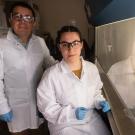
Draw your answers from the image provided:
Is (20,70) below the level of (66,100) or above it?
above

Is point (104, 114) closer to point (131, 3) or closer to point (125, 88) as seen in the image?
point (125, 88)

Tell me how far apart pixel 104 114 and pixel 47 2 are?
10.5ft

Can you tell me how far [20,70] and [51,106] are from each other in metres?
0.36

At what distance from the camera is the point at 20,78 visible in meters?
1.52

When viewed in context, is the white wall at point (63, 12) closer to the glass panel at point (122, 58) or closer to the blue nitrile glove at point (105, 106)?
the glass panel at point (122, 58)

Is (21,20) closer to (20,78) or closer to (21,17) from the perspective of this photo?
(21,17)

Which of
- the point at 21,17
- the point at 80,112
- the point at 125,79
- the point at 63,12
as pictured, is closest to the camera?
the point at 80,112

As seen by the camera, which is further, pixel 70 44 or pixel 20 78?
pixel 20 78

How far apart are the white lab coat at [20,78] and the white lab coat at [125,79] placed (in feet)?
1.86

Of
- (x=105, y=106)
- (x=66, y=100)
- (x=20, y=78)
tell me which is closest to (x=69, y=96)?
(x=66, y=100)

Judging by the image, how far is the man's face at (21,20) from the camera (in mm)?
1472

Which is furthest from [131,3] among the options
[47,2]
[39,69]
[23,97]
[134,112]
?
[47,2]

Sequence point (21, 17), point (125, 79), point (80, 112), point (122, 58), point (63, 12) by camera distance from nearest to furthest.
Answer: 1. point (80, 112)
2. point (21, 17)
3. point (125, 79)
4. point (122, 58)
5. point (63, 12)

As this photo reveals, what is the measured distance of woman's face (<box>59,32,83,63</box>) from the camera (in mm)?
1317
